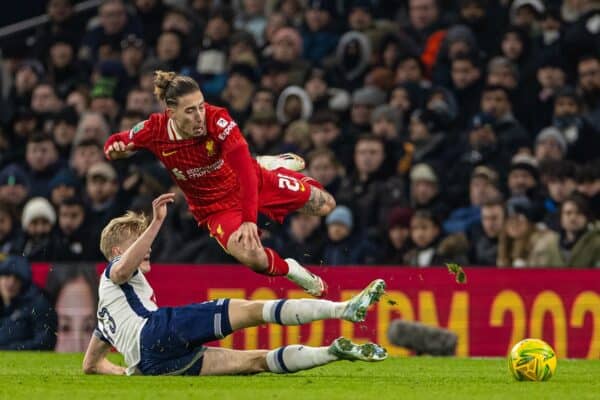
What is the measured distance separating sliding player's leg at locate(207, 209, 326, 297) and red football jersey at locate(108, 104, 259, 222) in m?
0.14

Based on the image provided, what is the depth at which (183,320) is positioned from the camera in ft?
34.9

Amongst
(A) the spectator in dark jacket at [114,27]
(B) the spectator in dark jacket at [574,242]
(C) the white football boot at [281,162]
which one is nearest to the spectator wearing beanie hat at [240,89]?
(A) the spectator in dark jacket at [114,27]

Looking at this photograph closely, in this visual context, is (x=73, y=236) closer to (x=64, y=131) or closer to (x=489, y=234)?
(x=64, y=131)

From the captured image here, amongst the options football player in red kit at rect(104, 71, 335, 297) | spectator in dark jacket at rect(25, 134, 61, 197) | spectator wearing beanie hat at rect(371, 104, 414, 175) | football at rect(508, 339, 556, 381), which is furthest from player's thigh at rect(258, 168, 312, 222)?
spectator in dark jacket at rect(25, 134, 61, 197)

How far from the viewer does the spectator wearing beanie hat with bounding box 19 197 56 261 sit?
17500 millimetres

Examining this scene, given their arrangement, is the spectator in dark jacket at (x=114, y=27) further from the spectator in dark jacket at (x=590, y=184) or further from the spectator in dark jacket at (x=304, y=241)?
the spectator in dark jacket at (x=590, y=184)

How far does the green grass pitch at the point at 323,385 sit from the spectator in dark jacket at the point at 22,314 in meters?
2.75

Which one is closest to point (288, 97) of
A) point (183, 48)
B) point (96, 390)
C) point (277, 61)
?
point (277, 61)

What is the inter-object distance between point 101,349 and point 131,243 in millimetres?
880

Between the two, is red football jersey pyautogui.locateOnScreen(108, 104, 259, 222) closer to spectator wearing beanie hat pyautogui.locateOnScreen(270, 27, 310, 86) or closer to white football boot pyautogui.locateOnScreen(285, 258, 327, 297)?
white football boot pyautogui.locateOnScreen(285, 258, 327, 297)

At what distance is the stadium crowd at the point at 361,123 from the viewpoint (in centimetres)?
1648

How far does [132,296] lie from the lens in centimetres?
1099

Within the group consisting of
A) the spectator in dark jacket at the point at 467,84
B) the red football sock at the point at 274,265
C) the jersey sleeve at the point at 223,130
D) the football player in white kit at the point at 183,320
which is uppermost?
the spectator in dark jacket at the point at 467,84

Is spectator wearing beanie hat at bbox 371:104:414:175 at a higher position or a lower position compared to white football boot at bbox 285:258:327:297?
higher
